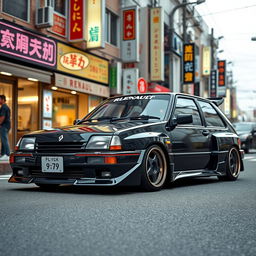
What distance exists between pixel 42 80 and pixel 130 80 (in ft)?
19.7

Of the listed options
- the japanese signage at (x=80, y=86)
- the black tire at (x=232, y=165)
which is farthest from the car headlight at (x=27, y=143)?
the japanese signage at (x=80, y=86)

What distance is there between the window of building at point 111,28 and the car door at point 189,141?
1302 centimetres

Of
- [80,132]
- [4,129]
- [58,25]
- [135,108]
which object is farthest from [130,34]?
[80,132]

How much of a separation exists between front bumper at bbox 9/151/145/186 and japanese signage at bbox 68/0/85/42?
1091cm

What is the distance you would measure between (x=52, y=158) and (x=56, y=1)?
11782 millimetres

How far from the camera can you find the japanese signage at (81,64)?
52.1ft

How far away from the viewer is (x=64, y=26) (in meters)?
16.3

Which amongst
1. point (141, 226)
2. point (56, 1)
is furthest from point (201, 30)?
point (141, 226)

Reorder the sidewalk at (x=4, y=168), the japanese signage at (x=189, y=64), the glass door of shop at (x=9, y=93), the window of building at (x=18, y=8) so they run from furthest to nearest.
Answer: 1. the japanese signage at (x=189, y=64)
2. the glass door of shop at (x=9, y=93)
3. the window of building at (x=18, y=8)
4. the sidewalk at (x=4, y=168)

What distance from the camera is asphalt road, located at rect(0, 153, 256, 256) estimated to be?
9.57 feet

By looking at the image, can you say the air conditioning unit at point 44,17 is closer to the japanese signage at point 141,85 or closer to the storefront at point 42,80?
the storefront at point 42,80

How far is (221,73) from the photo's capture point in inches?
1747

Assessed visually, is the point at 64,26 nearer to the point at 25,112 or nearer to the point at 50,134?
the point at 25,112

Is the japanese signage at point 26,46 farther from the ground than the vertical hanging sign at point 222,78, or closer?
closer
